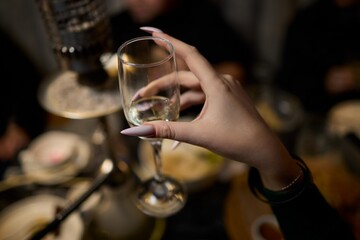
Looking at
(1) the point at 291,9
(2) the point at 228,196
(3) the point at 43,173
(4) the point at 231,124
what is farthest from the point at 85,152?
(1) the point at 291,9

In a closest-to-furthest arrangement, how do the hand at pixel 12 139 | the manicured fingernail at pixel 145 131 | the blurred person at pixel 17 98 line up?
1. the manicured fingernail at pixel 145 131
2. the hand at pixel 12 139
3. the blurred person at pixel 17 98

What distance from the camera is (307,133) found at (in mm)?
1462

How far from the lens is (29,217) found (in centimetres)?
89

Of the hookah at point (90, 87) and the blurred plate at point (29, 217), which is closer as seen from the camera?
the hookah at point (90, 87)

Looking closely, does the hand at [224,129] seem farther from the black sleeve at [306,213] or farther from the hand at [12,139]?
the hand at [12,139]

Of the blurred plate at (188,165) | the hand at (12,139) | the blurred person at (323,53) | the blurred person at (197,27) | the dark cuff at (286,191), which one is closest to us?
the dark cuff at (286,191)

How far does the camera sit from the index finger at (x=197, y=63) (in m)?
0.56

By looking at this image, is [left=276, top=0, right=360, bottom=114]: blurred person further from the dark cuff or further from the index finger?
the index finger

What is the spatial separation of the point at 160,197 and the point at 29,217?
40 centimetres

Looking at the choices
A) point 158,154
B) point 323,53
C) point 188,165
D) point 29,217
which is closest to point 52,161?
point 29,217

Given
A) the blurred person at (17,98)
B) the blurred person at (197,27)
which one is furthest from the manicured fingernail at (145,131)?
the blurred person at (197,27)

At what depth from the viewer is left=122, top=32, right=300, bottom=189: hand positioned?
1.69 ft

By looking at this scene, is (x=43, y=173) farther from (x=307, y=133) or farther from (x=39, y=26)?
(x=39, y=26)

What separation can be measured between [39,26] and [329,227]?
2552 mm
